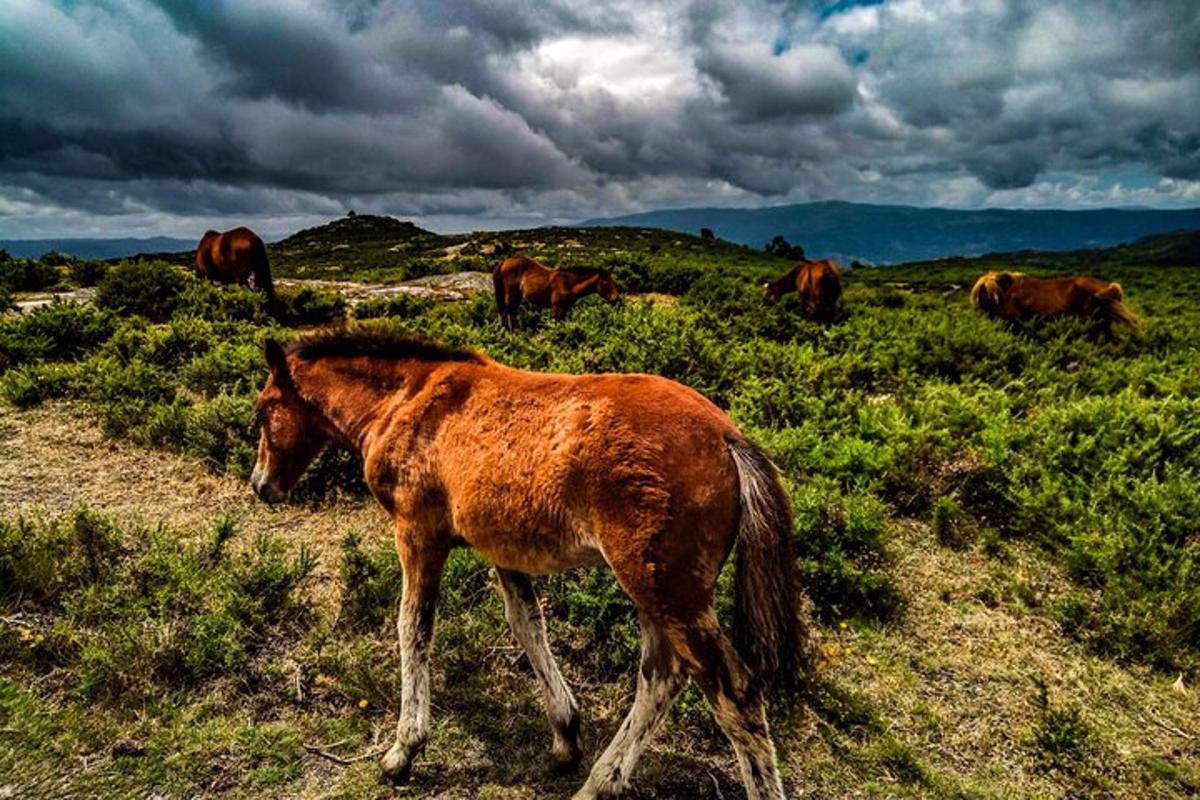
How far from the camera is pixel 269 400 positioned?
4602mm

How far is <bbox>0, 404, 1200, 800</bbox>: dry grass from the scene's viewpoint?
360cm

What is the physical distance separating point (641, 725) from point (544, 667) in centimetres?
77

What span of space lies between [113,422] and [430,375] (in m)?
6.46

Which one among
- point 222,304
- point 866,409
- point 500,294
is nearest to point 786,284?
point 500,294

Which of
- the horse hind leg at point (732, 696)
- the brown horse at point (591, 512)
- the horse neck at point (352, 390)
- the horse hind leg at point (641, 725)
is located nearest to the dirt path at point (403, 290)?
the horse neck at point (352, 390)

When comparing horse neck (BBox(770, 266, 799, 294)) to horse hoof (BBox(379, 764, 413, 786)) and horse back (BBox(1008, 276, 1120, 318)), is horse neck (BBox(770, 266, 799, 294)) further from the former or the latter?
horse hoof (BBox(379, 764, 413, 786))

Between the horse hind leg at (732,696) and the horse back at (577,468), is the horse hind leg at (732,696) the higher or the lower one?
the lower one

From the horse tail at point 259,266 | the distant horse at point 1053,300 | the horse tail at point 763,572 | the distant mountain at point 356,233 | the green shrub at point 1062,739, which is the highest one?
the distant mountain at point 356,233

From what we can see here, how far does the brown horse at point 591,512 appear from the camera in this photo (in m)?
2.95

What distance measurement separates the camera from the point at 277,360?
178 inches

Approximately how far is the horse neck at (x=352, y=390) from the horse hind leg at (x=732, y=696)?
2488 millimetres

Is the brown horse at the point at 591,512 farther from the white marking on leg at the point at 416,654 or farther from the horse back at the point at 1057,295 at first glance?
the horse back at the point at 1057,295

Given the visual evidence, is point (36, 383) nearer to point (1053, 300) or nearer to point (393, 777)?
point (393, 777)

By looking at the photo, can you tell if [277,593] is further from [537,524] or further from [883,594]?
[883,594]
